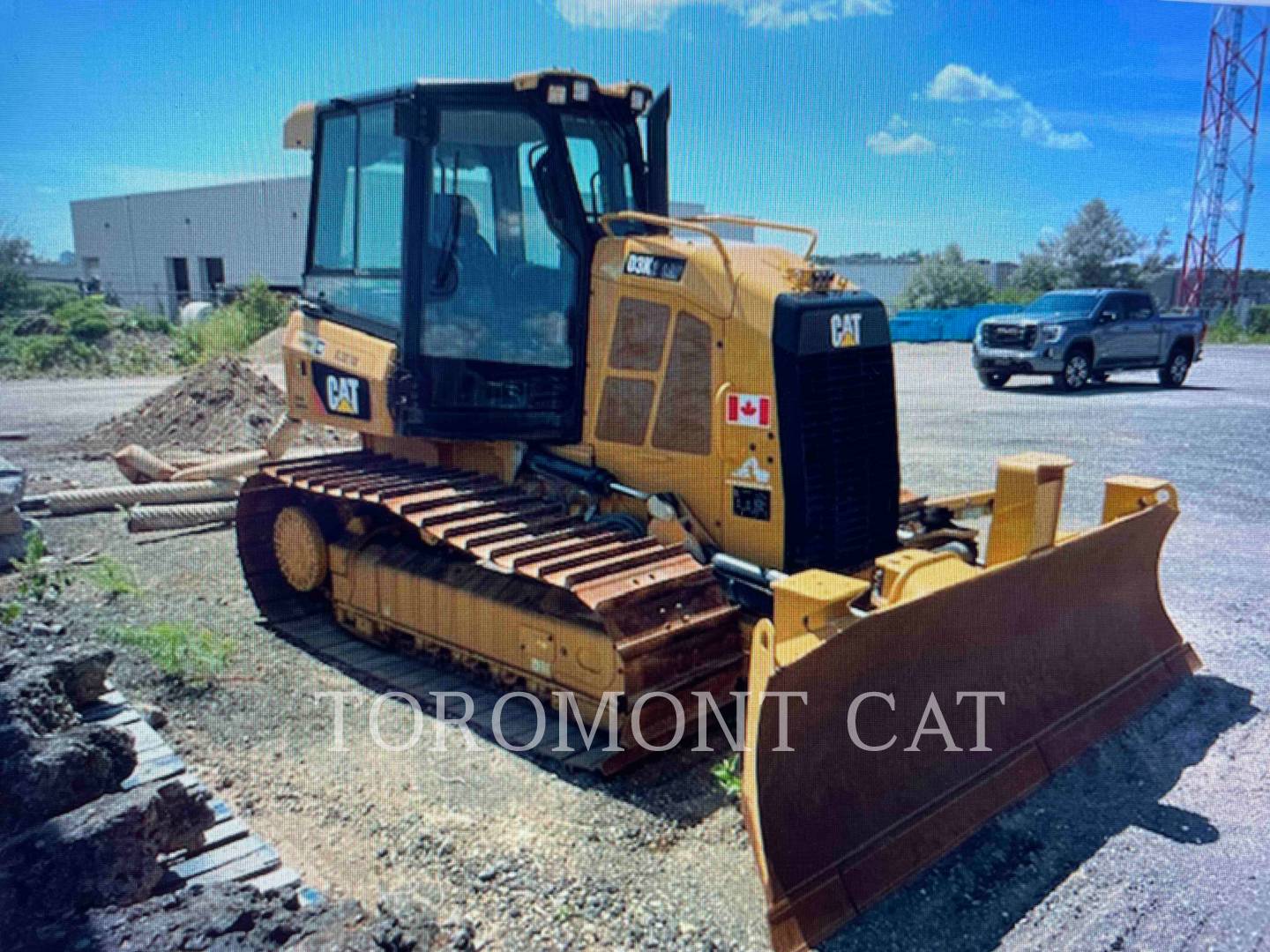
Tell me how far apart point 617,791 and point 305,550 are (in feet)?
9.19

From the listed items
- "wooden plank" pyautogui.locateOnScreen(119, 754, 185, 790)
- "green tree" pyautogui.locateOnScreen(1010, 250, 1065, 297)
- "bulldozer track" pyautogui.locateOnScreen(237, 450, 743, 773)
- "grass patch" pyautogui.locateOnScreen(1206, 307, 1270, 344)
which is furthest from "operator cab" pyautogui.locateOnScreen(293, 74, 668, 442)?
"green tree" pyautogui.locateOnScreen(1010, 250, 1065, 297)

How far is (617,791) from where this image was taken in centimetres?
387

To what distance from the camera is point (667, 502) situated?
4.55 m

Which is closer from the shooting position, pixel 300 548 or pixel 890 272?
pixel 300 548

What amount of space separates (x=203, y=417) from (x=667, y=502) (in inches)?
383

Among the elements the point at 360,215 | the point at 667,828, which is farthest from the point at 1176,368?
the point at 667,828

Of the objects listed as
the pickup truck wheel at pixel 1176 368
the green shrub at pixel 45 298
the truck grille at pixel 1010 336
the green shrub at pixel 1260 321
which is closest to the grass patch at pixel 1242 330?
the green shrub at pixel 1260 321

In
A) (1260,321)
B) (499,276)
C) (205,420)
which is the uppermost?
(499,276)

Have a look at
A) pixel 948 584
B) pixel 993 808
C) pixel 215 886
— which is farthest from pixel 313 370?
pixel 993 808

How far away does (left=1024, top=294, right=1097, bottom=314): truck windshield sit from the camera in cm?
1783

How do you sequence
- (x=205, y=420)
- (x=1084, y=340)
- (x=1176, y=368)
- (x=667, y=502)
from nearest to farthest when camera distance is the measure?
(x=667, y=502) < (x=205, y=420) < (x=1084, y=340) < (x=1176, y=368)

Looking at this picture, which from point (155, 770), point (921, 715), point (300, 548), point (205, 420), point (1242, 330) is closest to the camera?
point (921, 715)

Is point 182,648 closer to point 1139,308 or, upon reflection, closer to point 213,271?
point 1139,308

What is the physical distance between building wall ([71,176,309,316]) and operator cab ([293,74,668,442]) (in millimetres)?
28841
